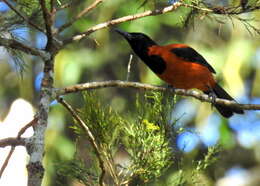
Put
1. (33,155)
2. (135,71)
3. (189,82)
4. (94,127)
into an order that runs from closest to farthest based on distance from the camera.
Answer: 1. (33,155)
2. (94,127)
3. (189,82)
4. (135,71)

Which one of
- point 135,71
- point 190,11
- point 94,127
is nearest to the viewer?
point 94,127

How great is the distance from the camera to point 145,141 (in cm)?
250

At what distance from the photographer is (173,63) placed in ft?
12.8

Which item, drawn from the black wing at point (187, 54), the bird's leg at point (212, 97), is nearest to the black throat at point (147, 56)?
the black wing at point (187, 54)

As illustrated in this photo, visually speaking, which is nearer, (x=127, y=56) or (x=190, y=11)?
(x=190, y=11)

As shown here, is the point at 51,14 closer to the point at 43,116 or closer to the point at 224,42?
the point at 43,116

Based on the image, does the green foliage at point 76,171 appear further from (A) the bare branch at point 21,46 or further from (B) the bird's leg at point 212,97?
(B) the bird's leg at point 212,97

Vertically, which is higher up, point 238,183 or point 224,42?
point 224,42

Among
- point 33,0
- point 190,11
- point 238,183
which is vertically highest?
point 33,0

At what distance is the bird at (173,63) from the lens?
12.7ft

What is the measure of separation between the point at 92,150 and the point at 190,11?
73 centimetres

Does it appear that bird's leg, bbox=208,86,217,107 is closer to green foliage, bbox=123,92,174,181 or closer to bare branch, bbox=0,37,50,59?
green foliage, bbox=123,92,174,181

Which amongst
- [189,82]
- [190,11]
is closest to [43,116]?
[190,11]

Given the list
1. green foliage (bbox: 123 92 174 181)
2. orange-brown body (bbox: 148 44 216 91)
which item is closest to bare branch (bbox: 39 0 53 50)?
green foliage (bbox: 123 92 174 181)
